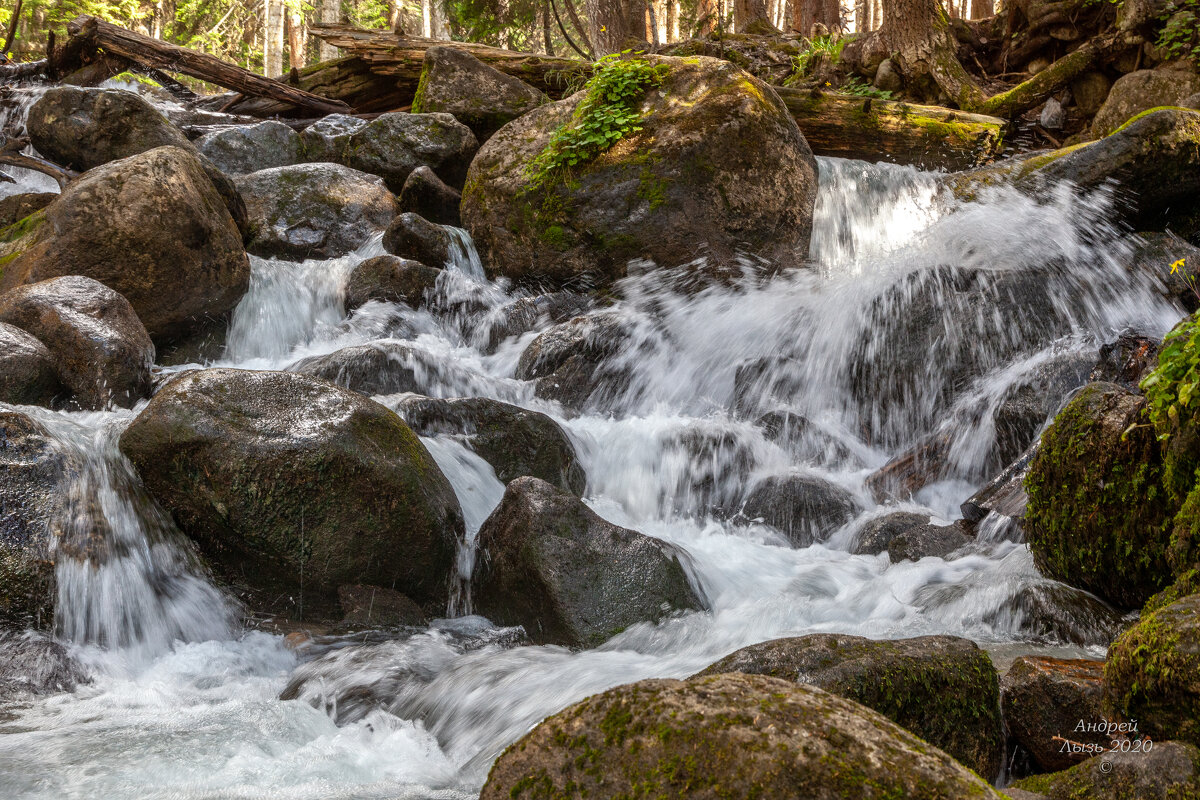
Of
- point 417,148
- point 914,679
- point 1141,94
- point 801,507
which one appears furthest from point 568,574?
point 1141,94

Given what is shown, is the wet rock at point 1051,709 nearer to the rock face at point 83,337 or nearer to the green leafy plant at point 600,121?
the rock face at point 83,337

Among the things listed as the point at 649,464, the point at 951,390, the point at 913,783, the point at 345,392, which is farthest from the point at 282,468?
the point at 951,390

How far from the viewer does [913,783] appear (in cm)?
165

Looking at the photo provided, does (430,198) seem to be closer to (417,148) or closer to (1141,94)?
(417,148)

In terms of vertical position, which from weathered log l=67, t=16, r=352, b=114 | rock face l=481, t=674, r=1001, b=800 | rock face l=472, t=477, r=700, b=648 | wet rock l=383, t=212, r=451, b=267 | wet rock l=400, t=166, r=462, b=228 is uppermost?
weathered log l=67, t=16, r=352, b=114

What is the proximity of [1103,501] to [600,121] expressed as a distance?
6980 mm

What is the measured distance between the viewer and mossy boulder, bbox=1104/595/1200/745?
8.15 ft

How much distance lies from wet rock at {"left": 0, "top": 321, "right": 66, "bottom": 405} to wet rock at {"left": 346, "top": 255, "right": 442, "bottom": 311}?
3.64 metres

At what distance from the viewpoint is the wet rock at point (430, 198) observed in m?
11.2

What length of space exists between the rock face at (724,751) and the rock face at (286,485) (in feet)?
10.5

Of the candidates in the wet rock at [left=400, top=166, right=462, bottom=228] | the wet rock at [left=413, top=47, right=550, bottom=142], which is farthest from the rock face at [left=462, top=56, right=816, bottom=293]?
the wet rock at [left=413, top=47, right=550, bottom=142]

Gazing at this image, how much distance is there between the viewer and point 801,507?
21.8 feet

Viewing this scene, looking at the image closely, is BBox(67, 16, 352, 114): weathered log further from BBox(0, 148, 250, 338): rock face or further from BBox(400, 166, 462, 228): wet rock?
BBox(0, 148, 250, 338): rock face

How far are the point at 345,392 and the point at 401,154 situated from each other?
7686 millimetres
